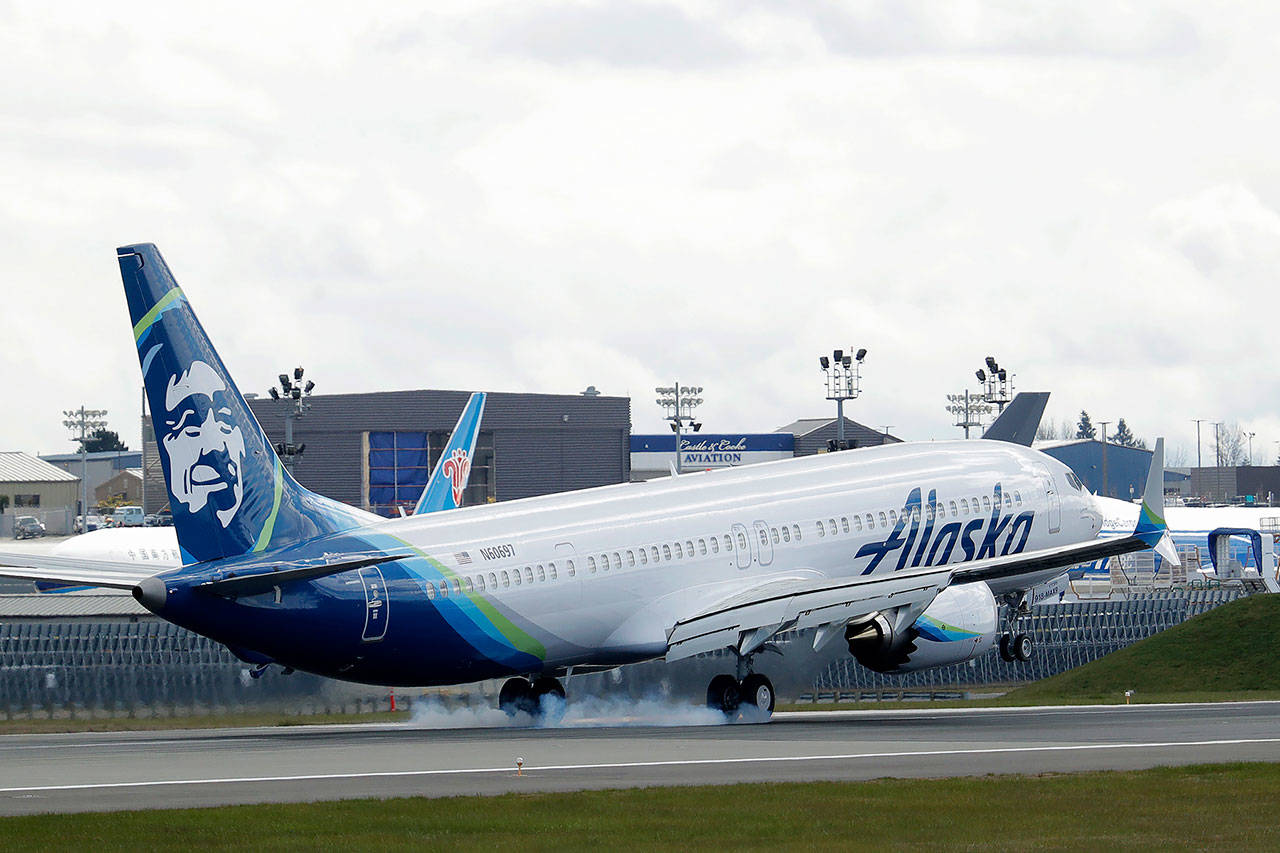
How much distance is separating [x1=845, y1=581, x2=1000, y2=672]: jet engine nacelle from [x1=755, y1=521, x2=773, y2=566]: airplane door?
2516 millimetres

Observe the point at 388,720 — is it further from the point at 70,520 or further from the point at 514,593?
the point at 70,520

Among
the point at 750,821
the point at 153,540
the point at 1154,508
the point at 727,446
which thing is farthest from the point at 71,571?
the point at 727,446

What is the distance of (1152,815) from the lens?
19.5m

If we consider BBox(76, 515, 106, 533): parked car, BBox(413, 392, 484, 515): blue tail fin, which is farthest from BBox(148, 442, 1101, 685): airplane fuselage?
BBox(76, 515, 106, 533): parked car

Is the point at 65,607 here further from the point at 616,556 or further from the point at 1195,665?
the point at 1195,665

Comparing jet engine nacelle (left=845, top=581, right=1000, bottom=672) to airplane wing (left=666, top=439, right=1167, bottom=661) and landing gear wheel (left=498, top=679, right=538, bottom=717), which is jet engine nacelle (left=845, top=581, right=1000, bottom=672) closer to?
airplane wing (left=666, top=439, right=1167, bottom=661)

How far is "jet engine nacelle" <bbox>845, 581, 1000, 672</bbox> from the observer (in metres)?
36.6

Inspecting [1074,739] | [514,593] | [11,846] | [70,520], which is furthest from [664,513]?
[70,520]

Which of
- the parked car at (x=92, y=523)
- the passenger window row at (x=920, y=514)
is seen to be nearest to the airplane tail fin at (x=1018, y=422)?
the passenger window row at (x=920, y=514)

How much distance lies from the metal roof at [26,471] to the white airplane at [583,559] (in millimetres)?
158981

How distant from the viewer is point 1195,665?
51188mm

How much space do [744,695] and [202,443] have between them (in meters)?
12.1

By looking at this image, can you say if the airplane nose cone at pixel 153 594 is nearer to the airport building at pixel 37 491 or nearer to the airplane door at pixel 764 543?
the airplane door at pixel 764 543

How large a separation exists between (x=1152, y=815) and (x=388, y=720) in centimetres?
2309
